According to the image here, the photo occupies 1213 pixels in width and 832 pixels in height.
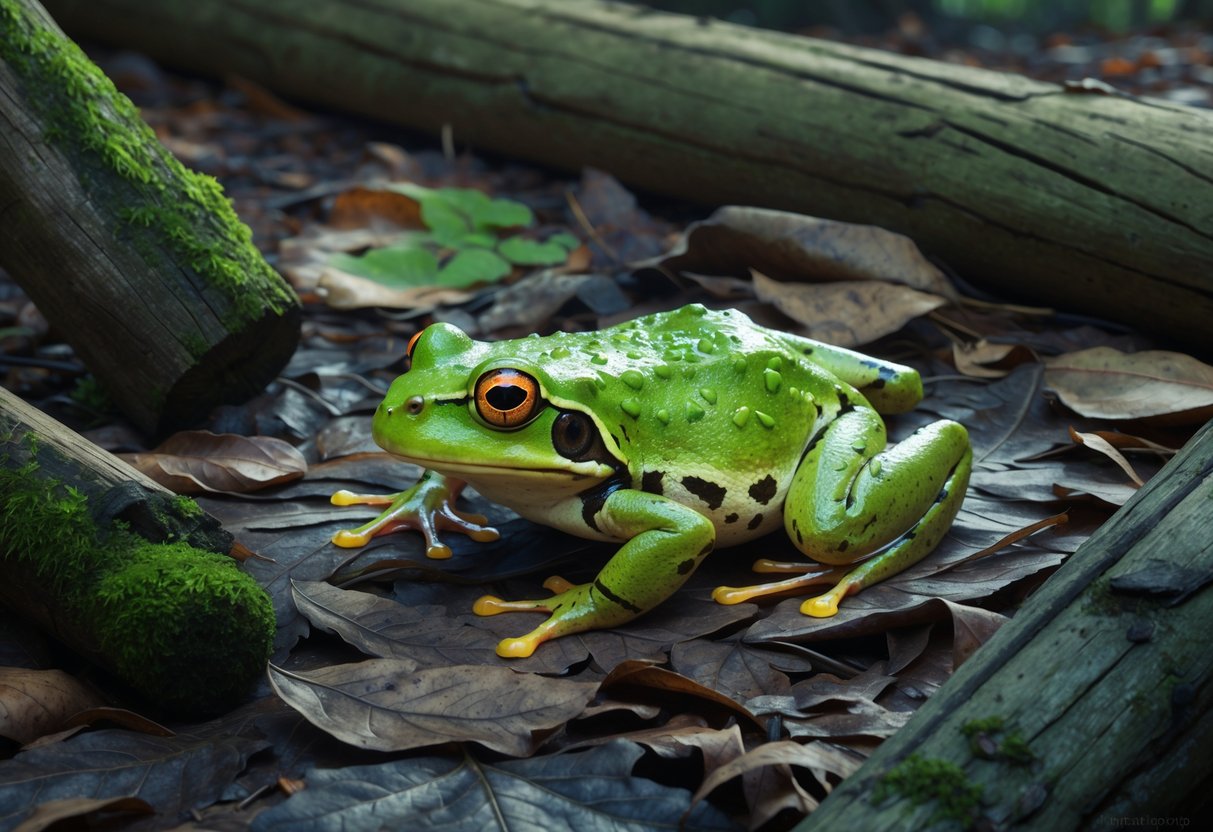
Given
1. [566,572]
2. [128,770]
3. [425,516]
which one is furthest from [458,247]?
[128,770]

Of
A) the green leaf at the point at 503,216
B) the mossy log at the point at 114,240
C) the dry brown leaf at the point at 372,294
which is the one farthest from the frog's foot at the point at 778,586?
the green leaf at the point at 503,216

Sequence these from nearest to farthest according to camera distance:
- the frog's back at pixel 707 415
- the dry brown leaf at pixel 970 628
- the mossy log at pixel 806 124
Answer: the dry brown leaf at pixel 970 628 < the frog's back at pixel 707 415 < the mossy log at pixel 806 124

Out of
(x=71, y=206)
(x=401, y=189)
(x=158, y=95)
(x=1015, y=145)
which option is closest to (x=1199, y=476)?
(x=1015, y=145)

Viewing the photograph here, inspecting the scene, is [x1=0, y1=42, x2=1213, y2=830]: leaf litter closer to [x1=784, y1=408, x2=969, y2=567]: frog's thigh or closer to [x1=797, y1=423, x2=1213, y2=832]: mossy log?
[x1=784, y1=408, x2=969, y2=567]: frog's thigh

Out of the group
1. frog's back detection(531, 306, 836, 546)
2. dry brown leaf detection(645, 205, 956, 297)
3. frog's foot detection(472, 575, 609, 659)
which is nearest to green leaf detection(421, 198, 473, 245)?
dry brown leaf detection(645, 205, 956, 297)

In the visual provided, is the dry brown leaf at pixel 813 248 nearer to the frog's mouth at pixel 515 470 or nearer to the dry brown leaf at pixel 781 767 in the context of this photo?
the frog's mouth at pixel 515 470

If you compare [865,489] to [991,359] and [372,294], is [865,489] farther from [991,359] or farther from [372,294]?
[372,294]

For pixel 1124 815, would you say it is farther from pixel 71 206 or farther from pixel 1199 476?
pixel 71 206
